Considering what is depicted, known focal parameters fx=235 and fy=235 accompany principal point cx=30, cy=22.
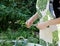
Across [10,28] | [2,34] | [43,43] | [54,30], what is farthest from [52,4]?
[10,28]

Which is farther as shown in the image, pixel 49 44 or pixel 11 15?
pixel 11 15

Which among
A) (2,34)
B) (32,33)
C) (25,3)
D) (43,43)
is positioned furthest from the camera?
(25,3)

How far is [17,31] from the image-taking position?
385 centimetres

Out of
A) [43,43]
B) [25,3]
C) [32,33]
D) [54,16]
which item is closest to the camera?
[54,16]

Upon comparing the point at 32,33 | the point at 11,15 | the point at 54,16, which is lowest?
the point at 32,33

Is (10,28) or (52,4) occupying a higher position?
(52,4)

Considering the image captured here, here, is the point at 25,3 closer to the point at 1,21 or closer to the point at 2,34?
the point at 1,21

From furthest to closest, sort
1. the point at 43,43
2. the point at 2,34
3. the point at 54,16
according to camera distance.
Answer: the point at 2,34 → the point at 43,43 → the point at 54,16

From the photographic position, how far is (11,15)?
381 cm

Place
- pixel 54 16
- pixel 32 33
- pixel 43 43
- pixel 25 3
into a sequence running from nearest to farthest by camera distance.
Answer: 1. pixel 54 16
2. pixel 43 43
3. pixel 32 33
4. pixel 25 3

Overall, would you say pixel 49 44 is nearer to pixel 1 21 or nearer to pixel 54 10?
pixel 54 10

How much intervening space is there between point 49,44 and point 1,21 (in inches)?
102

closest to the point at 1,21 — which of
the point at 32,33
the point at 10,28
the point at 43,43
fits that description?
the point at 10,28

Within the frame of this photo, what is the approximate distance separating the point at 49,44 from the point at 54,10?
0.21 meters
